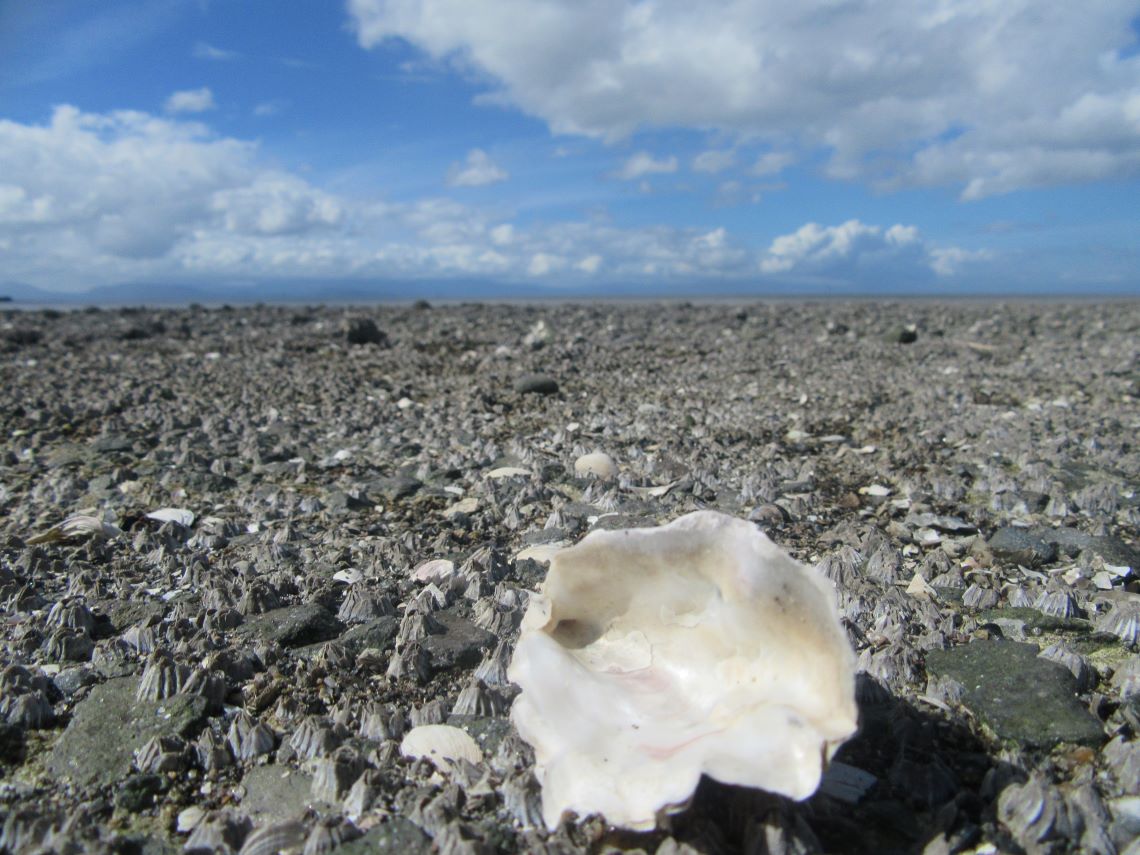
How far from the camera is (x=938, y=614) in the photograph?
282 cm

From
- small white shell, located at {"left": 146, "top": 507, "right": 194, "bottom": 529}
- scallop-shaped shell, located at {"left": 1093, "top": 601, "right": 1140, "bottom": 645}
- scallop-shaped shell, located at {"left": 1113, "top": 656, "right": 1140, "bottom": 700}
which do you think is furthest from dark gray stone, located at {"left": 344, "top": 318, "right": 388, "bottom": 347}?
scallop-shaped shell, located at {"left": 1113, "top": 656, "right": 1140, "bottom": 700}

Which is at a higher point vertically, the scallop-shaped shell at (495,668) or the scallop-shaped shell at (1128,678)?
the scallop-shaped shell at (1128,678)

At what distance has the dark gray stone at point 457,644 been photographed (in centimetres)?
263

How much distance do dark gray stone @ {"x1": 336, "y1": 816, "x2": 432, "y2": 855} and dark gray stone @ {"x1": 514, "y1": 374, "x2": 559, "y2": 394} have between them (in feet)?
20.2

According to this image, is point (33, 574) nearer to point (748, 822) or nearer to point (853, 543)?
point (748, 822)

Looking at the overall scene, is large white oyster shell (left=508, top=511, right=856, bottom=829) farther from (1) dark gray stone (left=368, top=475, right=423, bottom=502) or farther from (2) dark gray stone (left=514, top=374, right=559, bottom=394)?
(2) dark gray stone (left=514, top=374, right=559, bottom=394)

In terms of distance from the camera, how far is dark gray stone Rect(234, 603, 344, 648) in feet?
9.23

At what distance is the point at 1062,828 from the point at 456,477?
3.77 metres

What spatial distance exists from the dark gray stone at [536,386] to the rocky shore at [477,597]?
0.03 m

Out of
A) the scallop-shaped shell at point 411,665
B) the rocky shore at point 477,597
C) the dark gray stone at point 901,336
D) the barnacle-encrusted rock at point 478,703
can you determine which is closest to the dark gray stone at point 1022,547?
the rocky shore at point 477,597

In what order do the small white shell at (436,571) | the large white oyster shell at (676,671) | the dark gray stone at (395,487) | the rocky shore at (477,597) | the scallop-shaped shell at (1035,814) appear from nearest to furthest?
the large white oyster shell at (676,671) < the scallop-shaped shell at (1035,814) < the rocky shore at (477,597) < the small white shell at (436,571) < the dark gray stone at (395,487)

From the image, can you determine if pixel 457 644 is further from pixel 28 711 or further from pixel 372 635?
pixel 28 711

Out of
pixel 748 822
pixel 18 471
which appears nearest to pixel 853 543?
pixel 748 822

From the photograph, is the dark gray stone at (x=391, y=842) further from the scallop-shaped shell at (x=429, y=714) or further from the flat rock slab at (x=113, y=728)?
the flat rock slab at (x=113, y=728)
